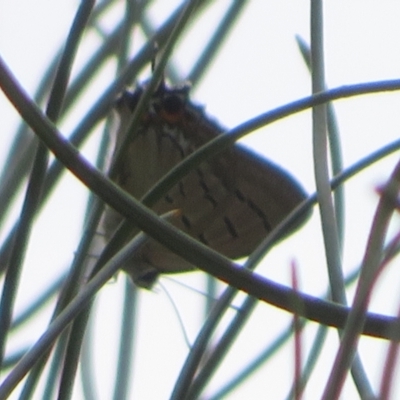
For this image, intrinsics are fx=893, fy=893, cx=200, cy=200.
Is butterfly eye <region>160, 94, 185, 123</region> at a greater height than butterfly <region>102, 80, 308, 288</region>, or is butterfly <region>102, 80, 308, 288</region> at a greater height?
butterfly eye <region>160, 94, 185, 123</region>

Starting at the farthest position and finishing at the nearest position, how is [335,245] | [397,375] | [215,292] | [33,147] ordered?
[215,292], [33,147], [335,245], [397,375]

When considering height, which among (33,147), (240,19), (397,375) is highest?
(240,19)

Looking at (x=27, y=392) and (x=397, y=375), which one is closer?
(x=397, y=375)

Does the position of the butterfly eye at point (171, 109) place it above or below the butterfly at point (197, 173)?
above

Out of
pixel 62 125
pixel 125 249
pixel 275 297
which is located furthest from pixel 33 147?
pixel 275 297

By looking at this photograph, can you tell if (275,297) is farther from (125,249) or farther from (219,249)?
(219,249)

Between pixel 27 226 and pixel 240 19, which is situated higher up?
pixel 240 19

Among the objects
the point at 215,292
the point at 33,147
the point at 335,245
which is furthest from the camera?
the point at 215,292
